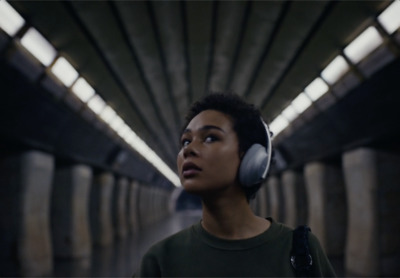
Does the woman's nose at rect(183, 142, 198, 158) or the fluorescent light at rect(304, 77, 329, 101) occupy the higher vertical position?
the fluorescent light at rect(304, 77, 329, 101)

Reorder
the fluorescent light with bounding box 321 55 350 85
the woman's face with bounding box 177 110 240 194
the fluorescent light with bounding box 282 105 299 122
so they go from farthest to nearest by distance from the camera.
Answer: the fluorescent light with bounding box 282 105 299 122
the fluorescent light with bounding box 321 55 350 85
the woman's face with bounding box 177 110 240 194

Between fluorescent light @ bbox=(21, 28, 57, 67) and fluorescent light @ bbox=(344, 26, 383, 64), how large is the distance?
21.1 feet

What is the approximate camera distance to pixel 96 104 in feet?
45.2

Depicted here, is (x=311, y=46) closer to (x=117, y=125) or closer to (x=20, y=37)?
(x=20, y=37)

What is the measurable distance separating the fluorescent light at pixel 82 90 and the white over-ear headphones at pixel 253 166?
389 inches

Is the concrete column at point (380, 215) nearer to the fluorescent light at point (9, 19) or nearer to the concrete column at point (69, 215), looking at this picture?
the fluorescent light at point (9, 19)

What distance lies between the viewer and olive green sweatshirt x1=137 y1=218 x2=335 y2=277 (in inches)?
80.9

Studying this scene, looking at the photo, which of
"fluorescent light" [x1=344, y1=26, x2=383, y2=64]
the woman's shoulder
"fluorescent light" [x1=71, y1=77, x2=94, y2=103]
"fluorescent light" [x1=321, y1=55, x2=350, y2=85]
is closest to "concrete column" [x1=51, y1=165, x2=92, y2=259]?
"fluorescent light" [x1=71, y1=77, x2=94, y2=103]

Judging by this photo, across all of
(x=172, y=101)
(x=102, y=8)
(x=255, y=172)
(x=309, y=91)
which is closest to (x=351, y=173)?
(x=309, y=91)

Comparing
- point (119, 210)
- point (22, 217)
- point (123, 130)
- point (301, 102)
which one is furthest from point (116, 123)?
point (119, 210)

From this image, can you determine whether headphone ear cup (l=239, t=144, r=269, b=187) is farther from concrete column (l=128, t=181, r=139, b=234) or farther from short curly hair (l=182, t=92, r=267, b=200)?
concrete column (l=128, t=181, r=139, b=234)

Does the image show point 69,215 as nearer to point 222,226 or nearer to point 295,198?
point 295,198

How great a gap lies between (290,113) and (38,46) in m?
9.33

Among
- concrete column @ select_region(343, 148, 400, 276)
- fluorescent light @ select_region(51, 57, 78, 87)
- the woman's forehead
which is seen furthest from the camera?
concrete column @ select_region(343, 148, 400, 276)
